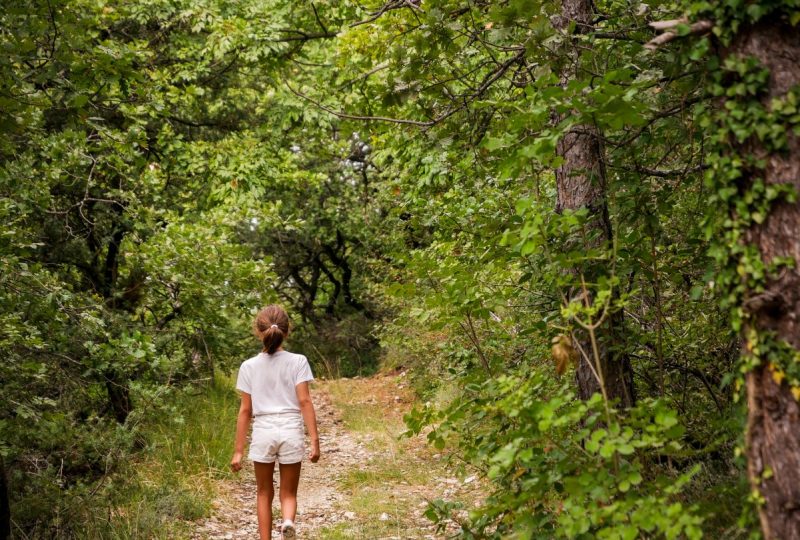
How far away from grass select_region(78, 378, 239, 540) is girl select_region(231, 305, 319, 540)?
1164 millimetres

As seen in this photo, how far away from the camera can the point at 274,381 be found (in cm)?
516

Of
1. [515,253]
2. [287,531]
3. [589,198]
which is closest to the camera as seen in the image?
[515,253]

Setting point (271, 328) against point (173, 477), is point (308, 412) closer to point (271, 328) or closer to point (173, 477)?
point (271, 328)

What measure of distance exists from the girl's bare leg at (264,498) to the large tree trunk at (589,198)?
2342 millimetres

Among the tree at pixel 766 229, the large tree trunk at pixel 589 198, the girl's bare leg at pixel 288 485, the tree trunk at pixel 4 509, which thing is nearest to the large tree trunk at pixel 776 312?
the tree at pixel 766 229

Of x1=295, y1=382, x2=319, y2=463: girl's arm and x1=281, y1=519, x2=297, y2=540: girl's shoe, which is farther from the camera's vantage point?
x1=295, y1=382, x2=319, y2=463: girl's arm

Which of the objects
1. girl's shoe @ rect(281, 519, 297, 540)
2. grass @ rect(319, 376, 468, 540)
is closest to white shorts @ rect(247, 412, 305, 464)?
girl's shoe @ rect(281, 519, 297, 540)

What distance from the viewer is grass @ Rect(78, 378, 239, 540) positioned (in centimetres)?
572

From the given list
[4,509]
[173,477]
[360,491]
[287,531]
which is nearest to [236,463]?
[287,531]

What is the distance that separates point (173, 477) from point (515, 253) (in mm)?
4703

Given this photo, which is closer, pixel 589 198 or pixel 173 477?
pixel 589 198

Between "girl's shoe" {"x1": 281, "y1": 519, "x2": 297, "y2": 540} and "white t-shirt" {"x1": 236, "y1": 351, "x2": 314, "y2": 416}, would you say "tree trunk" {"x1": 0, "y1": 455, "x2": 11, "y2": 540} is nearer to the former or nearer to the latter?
"white t-shirt" {"x1": 236, "y1": 351, "x2": 314, "y2": 416}

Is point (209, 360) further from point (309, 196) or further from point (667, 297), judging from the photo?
point (309, 196)

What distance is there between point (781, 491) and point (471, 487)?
4758mm
